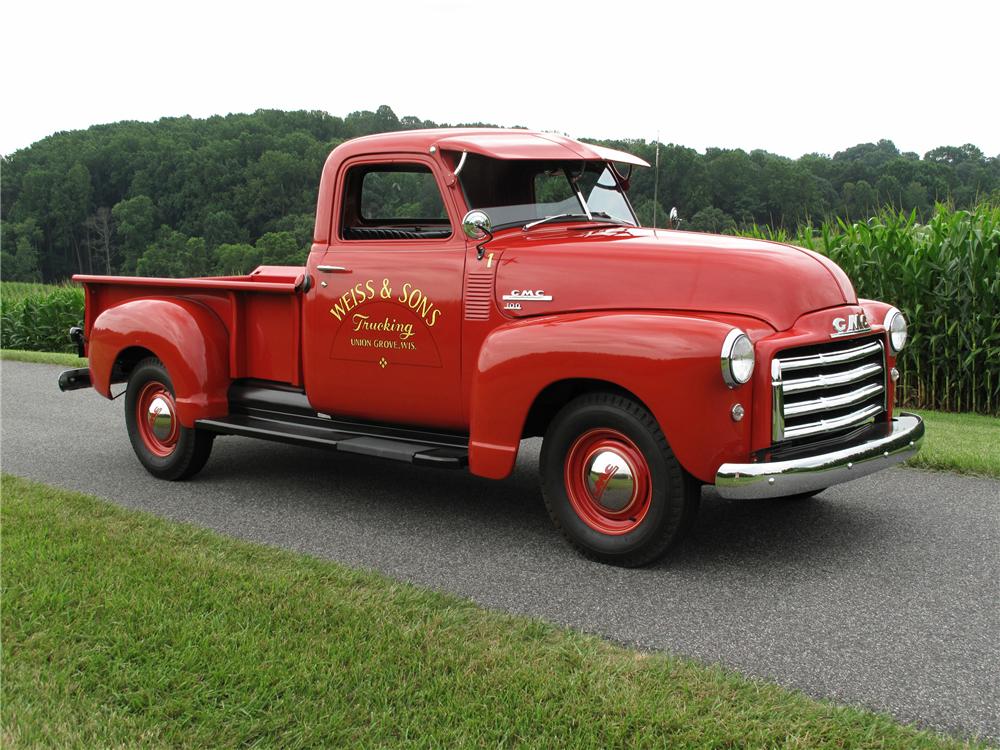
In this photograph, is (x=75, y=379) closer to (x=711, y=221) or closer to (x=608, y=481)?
(x=608, y=481)

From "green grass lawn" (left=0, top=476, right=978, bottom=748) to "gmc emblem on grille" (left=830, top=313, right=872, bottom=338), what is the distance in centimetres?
190

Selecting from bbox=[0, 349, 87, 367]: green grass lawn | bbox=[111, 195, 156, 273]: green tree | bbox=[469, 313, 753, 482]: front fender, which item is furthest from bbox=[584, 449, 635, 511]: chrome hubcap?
bbox=[111, 195, 156, 273]: green tree

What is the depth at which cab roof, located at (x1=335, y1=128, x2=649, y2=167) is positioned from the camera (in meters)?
5.35

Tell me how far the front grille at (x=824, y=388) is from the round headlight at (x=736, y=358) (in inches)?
6.9

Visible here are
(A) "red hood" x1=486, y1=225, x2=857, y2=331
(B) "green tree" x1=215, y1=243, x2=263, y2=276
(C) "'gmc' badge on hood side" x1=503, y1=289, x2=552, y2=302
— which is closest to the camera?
(A) "red hood" x1=486, y1=225, x2=857, y2=331

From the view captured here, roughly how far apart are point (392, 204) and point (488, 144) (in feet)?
3.60

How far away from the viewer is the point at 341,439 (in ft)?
18.6

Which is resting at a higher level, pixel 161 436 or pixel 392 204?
pixel 392 204

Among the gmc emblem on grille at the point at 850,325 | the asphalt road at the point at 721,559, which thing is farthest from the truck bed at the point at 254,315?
the gmc emblem on grille at the point at 850,325

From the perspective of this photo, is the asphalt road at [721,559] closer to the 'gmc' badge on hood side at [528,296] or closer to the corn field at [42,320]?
the 'gmc' badge on hood side at [528,296]

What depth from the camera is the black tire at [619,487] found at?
14.6ft

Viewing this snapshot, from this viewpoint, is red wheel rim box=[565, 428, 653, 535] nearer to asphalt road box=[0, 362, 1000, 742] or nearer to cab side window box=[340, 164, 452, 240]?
asphalt road box=[0, 362, 1000, 742]

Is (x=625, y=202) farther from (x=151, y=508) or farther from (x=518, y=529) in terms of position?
(x=151, y=508)

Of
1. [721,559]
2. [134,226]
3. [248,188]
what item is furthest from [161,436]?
[134,226]
